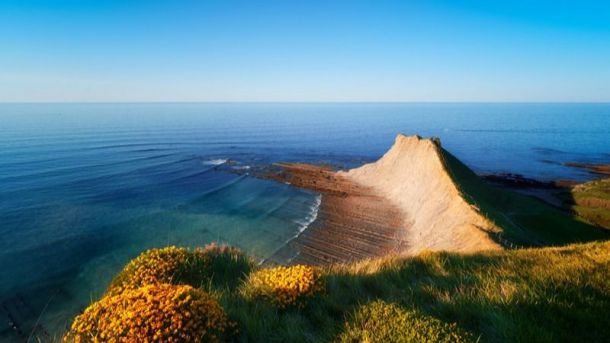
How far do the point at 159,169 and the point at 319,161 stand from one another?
112 feet

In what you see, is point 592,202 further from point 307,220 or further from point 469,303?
point 469,303

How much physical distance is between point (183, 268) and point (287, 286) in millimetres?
3959

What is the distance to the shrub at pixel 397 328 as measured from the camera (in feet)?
18.2

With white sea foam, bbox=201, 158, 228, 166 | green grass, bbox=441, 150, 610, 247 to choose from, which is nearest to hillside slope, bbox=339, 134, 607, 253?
green grass, bbox=441, 150, 610, 247

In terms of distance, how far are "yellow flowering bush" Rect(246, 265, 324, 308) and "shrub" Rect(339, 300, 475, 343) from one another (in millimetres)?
1447

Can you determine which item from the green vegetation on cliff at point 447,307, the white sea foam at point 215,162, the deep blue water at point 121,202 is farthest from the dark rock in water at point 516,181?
the green vegetation on cliff at point 447,307

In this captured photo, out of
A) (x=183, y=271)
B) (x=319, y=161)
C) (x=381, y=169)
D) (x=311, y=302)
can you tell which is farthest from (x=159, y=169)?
(x=311, y=302)

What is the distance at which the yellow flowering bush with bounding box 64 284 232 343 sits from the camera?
5.48 m

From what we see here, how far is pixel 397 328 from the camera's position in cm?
595

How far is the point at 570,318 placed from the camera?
6219 mm

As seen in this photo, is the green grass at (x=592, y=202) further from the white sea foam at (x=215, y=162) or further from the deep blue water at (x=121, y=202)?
the white sea foam at (x=215, y=162)

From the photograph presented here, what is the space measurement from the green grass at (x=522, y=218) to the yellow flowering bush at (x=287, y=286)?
20.2 meters

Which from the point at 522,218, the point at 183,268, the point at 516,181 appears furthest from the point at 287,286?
the point at 516,181

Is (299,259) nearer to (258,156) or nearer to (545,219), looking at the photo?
(545,219)
